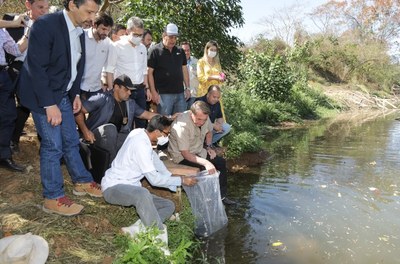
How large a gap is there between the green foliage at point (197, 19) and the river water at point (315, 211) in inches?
128

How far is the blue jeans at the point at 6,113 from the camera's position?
4.14 meters

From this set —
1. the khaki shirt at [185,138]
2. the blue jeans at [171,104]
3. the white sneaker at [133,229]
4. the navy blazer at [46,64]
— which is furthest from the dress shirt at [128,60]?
the white sneaker at [133,229]

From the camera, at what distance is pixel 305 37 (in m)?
32.5

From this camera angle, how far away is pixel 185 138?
497cm

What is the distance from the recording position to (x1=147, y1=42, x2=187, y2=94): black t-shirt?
5965 mm

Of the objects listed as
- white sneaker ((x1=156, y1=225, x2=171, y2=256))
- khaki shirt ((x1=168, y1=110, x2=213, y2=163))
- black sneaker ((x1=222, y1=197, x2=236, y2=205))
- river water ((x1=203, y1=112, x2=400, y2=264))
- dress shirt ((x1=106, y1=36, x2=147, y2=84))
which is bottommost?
river water ((x1=203, y1=112, x2=400, y2=264))

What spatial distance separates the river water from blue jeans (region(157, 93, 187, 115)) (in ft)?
5.84

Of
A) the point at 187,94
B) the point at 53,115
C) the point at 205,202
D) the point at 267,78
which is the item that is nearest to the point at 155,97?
the point at 187,94

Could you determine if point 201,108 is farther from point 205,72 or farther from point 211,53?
point 211,53

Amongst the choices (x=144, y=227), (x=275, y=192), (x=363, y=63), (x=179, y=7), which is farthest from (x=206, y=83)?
(x=363, y=63)

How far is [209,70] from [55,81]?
3869mm

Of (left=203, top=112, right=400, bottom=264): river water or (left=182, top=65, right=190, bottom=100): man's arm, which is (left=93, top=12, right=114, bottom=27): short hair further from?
(left=203, top=112, right=400, bottom=264): river water

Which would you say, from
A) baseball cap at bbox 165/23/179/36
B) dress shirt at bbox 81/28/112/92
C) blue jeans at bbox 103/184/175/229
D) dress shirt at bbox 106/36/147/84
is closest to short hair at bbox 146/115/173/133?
blue jeans at bbox 103/184/175/229

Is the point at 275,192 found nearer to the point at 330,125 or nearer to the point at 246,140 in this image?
the point at 246,140
